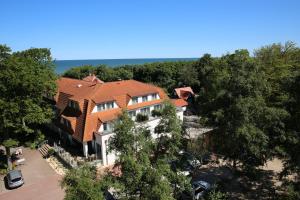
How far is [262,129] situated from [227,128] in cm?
341

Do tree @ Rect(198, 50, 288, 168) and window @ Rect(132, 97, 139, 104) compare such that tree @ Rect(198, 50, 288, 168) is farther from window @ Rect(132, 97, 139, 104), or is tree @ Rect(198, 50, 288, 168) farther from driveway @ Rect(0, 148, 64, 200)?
driveway @ Rect(0, 148, 64, 200)

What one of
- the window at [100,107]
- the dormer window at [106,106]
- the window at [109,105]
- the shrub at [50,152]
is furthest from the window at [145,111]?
the shrub at [50,152]

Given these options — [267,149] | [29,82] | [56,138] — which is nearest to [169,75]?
[56,138]

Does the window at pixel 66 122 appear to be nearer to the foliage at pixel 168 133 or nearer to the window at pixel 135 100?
the window at pixel 135 100

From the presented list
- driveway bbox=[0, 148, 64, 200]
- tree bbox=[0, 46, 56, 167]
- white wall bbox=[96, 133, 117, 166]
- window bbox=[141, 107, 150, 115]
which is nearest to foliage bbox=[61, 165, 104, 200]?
driveway bbox=[0, 148, 64, 200]

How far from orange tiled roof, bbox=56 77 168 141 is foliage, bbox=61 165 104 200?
16273 millimetres

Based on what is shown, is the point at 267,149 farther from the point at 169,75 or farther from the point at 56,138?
the point at 169,75

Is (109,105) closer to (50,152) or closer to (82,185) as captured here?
(50,152)

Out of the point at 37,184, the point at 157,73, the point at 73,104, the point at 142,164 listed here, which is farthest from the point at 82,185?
the point at 157,73

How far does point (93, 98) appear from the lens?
3878 centimetres

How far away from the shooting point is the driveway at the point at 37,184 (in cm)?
2920

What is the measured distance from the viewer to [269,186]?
29.9 metres

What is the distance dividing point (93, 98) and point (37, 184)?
44.5 ft

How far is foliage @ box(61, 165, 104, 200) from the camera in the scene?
16438mm
